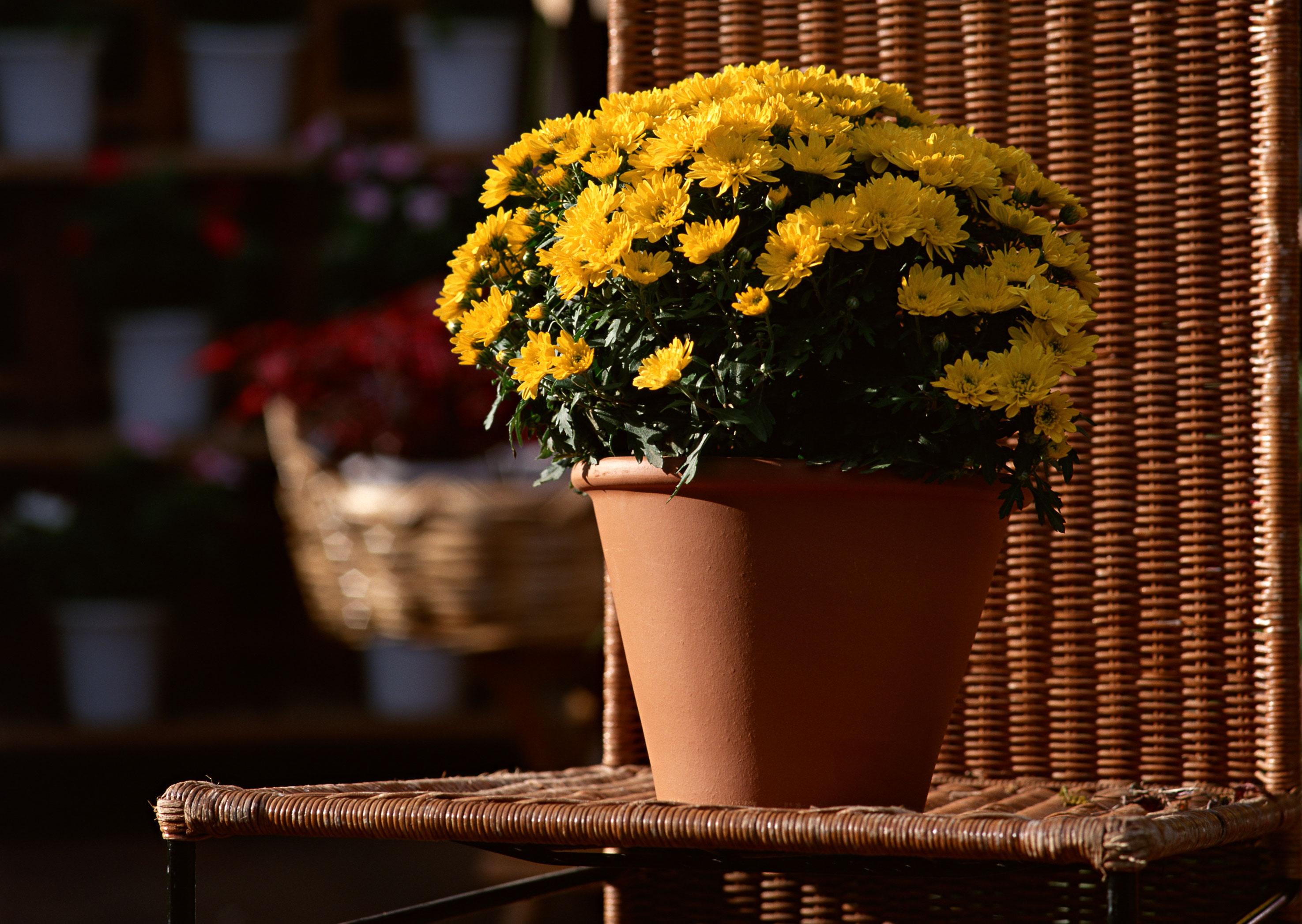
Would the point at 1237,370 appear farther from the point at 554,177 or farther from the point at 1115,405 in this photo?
the point at 554,177

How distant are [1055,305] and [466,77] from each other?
2153 mm

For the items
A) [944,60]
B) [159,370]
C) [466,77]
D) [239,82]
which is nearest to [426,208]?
[466,77]

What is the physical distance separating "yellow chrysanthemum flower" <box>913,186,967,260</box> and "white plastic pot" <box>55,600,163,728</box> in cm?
216

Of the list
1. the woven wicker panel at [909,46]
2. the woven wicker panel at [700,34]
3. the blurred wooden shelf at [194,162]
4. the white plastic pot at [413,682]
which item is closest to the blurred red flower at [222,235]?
the blurred wooden shelf at [194,162]

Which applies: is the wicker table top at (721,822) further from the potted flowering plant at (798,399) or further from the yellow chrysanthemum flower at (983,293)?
the yellow chrysanthemum flower at (983,293)

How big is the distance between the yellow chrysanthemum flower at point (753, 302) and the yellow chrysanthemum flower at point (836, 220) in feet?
0.13

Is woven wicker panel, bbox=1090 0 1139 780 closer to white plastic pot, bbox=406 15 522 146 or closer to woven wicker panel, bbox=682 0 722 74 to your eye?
woven wicker panel, bbox=682 0 722 74

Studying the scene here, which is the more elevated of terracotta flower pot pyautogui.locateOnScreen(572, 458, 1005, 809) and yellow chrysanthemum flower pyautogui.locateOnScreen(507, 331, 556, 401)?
yellow chrysanthemum flower pyautogui.locateOnScreen(507, 331, 556, 401)

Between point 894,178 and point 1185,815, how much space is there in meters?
0.35

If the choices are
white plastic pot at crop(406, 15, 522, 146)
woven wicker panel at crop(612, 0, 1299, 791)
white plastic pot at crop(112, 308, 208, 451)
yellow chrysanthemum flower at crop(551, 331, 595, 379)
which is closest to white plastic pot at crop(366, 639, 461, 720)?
white plastic pot at crop(112, 308, 208, 451)

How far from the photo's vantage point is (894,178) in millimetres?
659

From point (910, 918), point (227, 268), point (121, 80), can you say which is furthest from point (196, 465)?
point (910, 918)

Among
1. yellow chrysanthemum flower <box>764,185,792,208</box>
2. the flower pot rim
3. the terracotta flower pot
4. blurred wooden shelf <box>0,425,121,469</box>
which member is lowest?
blurred wooden shelf <box>0,425,121,469</box>

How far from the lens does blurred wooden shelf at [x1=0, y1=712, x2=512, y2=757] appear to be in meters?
2.49
